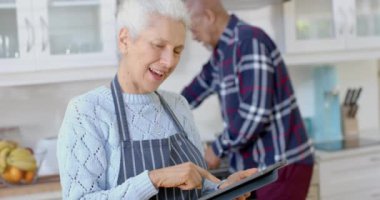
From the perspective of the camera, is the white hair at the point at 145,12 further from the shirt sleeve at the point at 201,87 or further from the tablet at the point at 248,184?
the shirt sleeve at the point at 201,87

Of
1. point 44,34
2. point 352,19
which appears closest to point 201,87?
point 44,34

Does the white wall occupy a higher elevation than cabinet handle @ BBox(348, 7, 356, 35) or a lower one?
lower

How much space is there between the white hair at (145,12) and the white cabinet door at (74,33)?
1170mm

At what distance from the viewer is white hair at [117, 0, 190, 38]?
108 cm

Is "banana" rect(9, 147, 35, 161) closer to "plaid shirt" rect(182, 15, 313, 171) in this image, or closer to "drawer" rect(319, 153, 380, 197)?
"plaid shirt" rect(182, 15, 313, 171)

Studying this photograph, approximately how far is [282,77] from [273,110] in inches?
5.3

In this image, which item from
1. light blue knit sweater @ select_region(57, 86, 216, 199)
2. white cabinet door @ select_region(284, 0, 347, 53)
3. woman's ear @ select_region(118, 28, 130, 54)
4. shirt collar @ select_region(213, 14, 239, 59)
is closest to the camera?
light blue knit sweater @ select_region(57, 86, 216, 199)

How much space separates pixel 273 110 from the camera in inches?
76.1

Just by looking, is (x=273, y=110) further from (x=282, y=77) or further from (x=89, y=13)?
(x=89, y=13)

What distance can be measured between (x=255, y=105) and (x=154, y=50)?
858 millimetres

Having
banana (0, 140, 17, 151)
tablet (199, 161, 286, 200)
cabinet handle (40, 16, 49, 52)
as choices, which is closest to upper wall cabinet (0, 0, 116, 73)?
cabinet handle (40, 16, 49, 52)

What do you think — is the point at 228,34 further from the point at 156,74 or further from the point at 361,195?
the point at 361,195

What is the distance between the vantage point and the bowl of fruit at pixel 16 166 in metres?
2.08

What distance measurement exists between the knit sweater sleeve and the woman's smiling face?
148 millimetres
